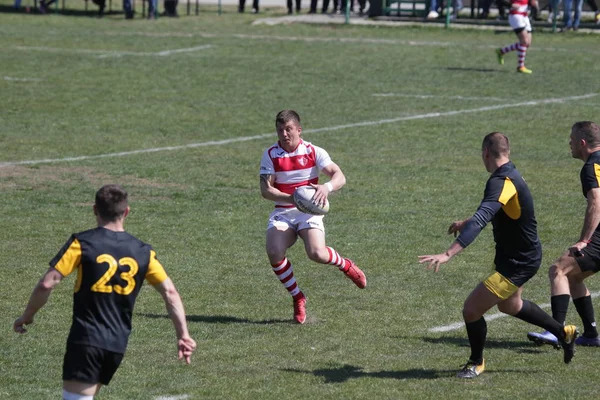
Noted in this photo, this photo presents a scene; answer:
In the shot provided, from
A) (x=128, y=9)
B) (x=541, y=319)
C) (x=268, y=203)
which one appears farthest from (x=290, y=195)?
(x=128, y=9)

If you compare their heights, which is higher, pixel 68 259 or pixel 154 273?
pixel 68 259

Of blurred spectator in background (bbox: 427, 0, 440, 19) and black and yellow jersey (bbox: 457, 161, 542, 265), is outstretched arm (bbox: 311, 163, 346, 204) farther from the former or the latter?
blurred spectator in background (bbox: 427, 0, 440, 19)

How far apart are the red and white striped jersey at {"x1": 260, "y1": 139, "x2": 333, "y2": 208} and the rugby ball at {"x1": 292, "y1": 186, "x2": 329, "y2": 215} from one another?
0.31 metres

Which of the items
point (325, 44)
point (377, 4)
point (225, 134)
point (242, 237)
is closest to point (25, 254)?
point (242, 237)

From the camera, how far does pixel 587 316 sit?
9.70 metres

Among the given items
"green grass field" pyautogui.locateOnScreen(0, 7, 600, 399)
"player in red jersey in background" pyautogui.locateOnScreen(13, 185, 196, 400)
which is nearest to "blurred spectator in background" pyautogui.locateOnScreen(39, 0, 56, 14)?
"green grass field" pyautogui.locateOnScreen(0, 7, 600, 399)

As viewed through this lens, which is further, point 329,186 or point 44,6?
point 44,6

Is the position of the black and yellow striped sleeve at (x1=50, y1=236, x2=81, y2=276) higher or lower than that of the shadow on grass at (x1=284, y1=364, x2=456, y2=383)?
higher

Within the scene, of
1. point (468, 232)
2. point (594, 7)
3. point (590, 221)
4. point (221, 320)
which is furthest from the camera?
point (594, 7)

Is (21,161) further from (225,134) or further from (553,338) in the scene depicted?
(553,338)

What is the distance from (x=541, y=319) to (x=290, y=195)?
2.73 m

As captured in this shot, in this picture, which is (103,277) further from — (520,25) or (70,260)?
(520,25)

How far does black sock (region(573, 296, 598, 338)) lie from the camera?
31.8ft

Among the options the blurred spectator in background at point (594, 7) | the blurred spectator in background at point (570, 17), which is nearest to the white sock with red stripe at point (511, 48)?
the blurred spectator in background at point (570, 17)
